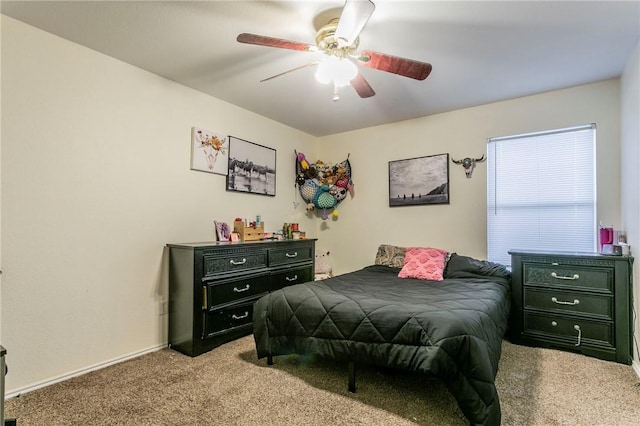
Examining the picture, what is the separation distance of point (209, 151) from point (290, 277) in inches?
61.6

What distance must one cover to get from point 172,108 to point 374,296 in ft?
7.97

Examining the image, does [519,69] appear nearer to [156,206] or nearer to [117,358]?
[156,206]

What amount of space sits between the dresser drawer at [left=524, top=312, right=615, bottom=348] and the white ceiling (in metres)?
2.10

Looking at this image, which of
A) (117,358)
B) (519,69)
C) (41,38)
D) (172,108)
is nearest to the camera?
(41,38)

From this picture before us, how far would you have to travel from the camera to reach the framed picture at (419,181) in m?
3.70

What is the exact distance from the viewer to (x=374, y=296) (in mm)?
2297

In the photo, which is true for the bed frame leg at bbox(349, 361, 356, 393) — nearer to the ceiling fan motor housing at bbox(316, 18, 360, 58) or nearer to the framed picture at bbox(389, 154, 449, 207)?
the ceiling fan motor housing at bbox(316, 18, 360, 58)

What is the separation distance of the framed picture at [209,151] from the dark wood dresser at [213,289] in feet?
2.77

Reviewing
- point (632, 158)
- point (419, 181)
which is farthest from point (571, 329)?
point (419, 181)

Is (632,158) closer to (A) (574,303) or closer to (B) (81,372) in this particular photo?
(A) (574,303)

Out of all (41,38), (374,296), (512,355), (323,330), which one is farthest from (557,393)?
(41,38)

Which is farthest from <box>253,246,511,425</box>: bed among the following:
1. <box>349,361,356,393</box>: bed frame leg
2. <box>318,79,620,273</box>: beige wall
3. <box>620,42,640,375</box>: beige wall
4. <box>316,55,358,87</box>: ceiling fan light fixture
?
<box>316,55,358,87</box>: ceiling fan light fixture

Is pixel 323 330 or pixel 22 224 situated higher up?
pixel 22 224

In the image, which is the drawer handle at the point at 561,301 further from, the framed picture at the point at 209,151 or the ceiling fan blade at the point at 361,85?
the framed picture at the point at 209,151
